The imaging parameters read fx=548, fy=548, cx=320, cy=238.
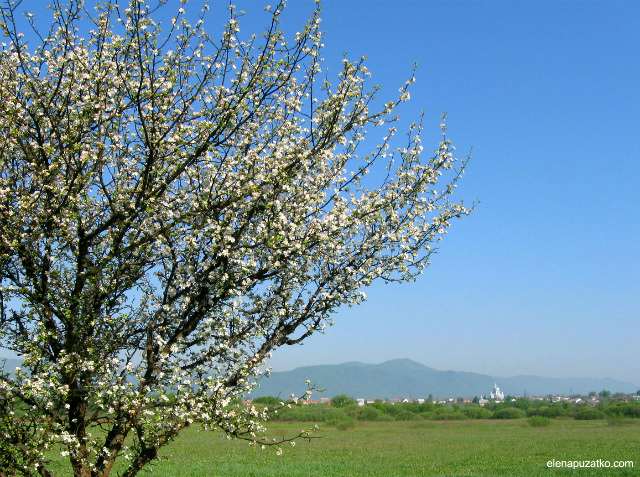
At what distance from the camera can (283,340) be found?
8.39m

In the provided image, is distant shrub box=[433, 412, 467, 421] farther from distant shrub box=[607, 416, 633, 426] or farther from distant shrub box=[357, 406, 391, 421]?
distant shrub box=[607, 416, 633, 426]

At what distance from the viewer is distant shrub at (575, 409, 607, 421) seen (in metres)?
107

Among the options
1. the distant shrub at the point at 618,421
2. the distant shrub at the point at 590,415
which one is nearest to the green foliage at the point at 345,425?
the distant shrub at the point at 618,421

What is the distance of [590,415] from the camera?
108 m

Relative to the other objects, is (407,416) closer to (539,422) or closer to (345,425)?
(345,425)

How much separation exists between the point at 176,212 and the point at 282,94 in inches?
97.4

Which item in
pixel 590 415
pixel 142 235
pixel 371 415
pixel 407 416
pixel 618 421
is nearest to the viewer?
pixel 142 235

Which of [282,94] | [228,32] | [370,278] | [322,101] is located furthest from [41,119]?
[370,278]

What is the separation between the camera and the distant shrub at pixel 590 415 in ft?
352

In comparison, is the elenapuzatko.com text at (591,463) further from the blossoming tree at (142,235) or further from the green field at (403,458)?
the blossoming tree at (142,235)

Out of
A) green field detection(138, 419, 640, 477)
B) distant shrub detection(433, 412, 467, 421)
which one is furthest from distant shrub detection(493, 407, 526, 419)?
green field detection(138, 419, 640, 477)

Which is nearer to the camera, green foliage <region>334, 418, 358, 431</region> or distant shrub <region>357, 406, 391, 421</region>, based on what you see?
green foliage <region>334, 418, 358, 431</region>

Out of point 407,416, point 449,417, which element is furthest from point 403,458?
point 449,417

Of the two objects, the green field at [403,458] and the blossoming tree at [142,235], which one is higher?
the blossoming tree at [142,235]
